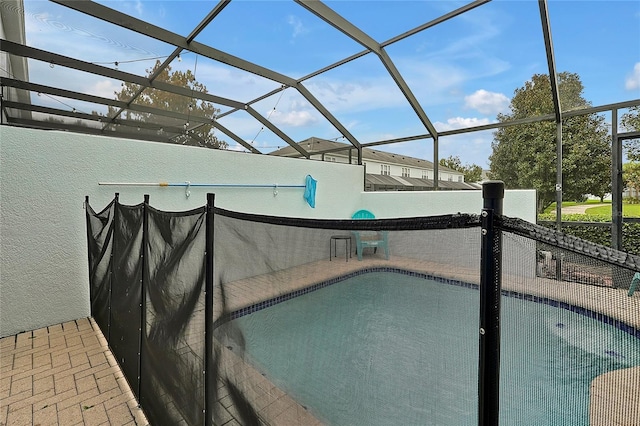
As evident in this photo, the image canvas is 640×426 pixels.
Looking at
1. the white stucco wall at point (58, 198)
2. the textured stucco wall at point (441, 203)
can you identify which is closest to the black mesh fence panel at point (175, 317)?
the white stucco wall at point (58, 198)

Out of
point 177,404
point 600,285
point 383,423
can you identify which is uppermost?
point 600,285

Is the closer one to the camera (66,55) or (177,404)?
(177,404)

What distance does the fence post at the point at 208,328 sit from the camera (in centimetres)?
145

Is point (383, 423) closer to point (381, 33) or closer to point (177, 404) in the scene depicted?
point (177, 404)

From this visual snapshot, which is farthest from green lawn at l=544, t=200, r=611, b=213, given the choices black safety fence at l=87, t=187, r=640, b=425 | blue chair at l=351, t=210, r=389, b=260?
black safety fence at l=87, t=187, r=640, b=425

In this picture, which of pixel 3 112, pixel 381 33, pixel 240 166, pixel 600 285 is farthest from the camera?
pixel 240 166

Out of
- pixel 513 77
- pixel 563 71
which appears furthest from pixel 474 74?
pixel 563 71

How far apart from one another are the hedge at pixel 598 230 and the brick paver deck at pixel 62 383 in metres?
6.87

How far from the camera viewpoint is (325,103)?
7.42m

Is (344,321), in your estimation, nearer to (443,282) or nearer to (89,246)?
(443,282)

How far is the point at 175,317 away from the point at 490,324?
1.55 meters

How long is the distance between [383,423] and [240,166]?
5.65m

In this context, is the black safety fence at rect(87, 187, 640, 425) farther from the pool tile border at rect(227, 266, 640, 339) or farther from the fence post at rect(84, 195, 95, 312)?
the fence post at rect(84, 195, 95, 312)

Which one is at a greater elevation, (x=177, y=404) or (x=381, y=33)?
(x=381, y=33)
